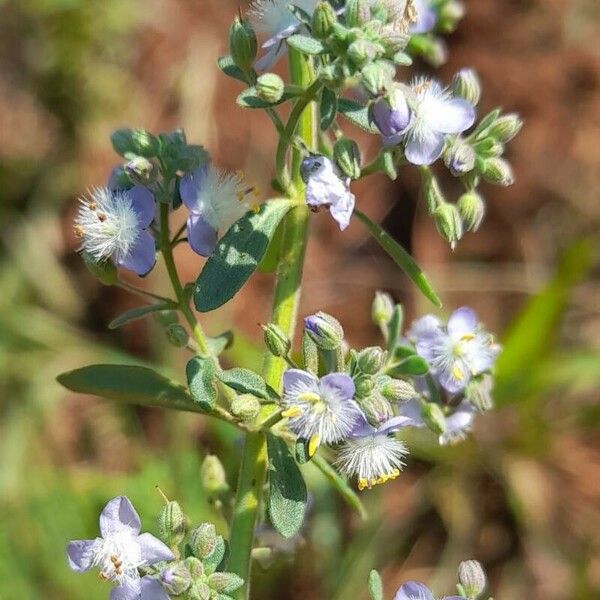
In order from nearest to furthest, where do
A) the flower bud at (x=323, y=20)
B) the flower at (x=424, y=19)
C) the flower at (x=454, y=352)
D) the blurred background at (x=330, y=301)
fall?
the flower bud at (x=323, y=20), the flower at (x=454, y=352), the flower at (x=424, y=19), the blurred background at (x=330, y=301)

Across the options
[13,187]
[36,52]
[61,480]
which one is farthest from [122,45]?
[61,480]

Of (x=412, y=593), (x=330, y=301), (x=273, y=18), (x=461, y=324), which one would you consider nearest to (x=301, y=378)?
(x=412, y=593)

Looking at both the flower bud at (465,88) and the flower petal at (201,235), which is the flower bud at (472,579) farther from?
the flower bud at (465,88)

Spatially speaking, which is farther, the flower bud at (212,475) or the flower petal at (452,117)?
the flower bud at (212,475)

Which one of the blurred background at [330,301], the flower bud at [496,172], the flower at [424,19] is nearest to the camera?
the flower bud at [496,172]

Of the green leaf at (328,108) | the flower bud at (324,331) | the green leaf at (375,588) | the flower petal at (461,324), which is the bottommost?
the green leaf at (375,588)

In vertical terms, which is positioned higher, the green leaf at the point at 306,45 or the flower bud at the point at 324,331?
the green leaf at the point at 306,45

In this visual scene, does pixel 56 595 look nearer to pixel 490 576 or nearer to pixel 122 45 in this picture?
pixel 490 576

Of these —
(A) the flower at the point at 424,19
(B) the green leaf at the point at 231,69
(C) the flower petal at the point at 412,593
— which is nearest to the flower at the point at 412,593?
(C) the flower petal at the point at 412,593
